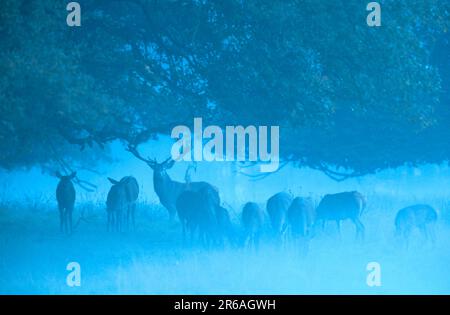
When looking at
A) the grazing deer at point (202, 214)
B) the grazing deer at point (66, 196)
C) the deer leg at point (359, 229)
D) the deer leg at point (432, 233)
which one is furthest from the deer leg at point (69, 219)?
the deer leg at point (432, 233)

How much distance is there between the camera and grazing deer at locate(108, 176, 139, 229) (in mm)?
5613

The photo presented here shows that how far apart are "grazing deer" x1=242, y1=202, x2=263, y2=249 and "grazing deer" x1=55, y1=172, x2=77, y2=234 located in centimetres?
112

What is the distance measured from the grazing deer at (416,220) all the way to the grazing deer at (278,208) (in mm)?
723

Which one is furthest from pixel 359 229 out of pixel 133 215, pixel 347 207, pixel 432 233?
pixel 133 215

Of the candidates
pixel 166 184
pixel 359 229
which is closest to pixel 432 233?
pixel 359 229

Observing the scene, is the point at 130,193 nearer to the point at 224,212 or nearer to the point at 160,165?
the point at 160,165

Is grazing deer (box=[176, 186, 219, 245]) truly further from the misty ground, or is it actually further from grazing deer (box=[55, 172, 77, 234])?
grazing deer (box=[55, 172, 77, 234])

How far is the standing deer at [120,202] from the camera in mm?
5609

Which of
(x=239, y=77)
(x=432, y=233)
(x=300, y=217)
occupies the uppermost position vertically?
(x=239, y=77)

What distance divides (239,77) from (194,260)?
4.02 ft

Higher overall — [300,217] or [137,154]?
[137,154]

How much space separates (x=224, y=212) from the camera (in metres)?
5.65

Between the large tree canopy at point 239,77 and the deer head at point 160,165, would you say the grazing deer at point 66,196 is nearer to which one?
the large tree canopy at point 239,77

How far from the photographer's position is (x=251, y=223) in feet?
18.5
